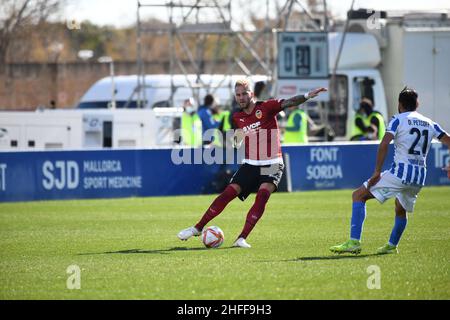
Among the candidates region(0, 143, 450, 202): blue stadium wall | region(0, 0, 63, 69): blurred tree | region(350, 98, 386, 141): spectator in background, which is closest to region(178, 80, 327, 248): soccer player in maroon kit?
region(0, 143, 450, 202): blue stadium wall

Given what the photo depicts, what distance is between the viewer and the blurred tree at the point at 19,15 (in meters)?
40.4

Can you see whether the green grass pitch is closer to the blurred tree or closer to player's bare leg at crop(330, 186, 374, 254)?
player's bare leg at crop(330, 186, 374, 254)

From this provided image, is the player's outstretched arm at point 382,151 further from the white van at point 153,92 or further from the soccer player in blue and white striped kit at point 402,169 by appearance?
the white van at point 153,92

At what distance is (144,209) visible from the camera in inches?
781

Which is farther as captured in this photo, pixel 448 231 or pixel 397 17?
pixel 397 17

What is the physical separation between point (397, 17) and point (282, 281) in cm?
2036

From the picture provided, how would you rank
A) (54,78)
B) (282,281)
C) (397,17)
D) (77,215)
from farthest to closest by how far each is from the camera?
(54,78)
(397,17)
(77,215)
(282,281)

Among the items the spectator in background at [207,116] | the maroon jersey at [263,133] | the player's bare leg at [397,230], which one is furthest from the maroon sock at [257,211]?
the spectator in background at [207,116]

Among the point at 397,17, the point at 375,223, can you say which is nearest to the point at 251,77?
the point at 397,17

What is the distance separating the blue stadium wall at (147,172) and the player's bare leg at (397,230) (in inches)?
442

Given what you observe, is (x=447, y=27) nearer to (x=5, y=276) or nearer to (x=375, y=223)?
(x=375, y=223)

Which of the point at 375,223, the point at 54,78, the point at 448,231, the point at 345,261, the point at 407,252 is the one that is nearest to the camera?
the point at 345,261

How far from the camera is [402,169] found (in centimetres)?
1216

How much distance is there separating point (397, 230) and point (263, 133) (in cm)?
219
